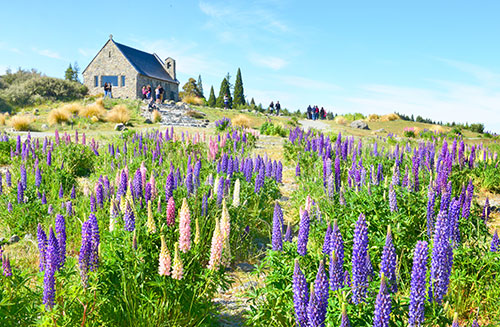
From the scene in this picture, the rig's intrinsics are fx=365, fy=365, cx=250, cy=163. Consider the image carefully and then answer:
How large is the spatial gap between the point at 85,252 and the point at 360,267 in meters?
1.86

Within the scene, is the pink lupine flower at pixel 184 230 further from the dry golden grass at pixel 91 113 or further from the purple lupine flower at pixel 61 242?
the dry golden grass at pixel 91 113

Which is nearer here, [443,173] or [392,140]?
[443,173]

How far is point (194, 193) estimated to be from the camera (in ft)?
14.4

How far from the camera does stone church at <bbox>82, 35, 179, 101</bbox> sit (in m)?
44.5

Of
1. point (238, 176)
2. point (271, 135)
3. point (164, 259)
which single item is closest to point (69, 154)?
point (238, 176)

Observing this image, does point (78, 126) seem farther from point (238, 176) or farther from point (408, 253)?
point (408, 253)

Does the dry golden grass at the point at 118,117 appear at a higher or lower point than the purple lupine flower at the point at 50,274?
higher

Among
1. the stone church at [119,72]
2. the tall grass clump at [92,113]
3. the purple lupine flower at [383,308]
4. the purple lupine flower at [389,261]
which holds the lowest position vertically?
the purple lupine flower at [383,308]

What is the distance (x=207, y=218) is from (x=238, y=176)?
1.45 meters

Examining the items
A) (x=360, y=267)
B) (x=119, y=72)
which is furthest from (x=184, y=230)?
(x=119, y=72)

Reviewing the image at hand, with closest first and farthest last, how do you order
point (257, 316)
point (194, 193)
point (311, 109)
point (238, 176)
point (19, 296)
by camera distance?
point (257, 316), point (19, 296), point (194, 193), point (238, 176), point (311, 109)

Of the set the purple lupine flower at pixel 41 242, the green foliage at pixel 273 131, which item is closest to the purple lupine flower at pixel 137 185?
the purple lupine flower at pixel 41 242

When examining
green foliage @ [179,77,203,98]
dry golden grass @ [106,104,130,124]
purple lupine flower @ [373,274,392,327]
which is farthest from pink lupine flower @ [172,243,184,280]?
green foliage @ [179,77,203,98]

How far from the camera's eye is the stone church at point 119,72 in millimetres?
44500
